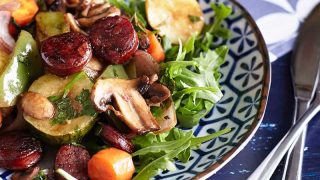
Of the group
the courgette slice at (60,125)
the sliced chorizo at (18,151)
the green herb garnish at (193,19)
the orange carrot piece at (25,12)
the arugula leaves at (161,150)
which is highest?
the orange carrot piece at (25,12)

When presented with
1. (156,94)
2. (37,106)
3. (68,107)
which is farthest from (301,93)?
(37,106)

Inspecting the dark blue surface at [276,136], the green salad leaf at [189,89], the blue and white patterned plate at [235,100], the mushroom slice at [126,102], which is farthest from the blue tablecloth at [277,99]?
the mushroom slice at [126,102]

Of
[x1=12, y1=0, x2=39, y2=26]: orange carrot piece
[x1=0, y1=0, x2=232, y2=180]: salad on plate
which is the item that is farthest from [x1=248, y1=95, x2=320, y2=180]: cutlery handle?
[x1=12, y1=0, x2=39, y2=26]: orange carrot piece

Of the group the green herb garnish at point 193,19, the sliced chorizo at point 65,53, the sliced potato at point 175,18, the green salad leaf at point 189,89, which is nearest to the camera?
the sliced chorizo at point 65,53

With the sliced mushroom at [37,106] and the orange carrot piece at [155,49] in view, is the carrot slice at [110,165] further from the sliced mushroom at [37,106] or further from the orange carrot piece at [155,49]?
the orange carrot piece at [155,49]

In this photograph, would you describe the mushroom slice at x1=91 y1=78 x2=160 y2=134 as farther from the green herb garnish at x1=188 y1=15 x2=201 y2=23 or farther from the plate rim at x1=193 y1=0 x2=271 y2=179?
the green herb garnish at x1=188 y1=15 x2=201 y2=23

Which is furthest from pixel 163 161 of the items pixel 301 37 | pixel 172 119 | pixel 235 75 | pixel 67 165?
pixel 301 37
